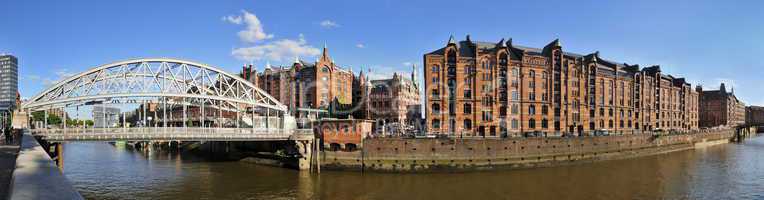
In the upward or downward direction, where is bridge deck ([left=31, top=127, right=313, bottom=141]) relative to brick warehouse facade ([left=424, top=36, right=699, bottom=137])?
downward

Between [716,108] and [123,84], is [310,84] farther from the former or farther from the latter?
[716,108]

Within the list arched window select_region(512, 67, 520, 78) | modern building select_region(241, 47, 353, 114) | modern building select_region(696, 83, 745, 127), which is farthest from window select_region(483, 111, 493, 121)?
modern building select_region(696, 83, 745, 127)

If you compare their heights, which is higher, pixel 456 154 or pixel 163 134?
pixel 163 134

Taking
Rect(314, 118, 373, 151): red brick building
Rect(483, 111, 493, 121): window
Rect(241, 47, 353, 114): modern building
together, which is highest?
Rect(241, 47, 353, 114): modern building

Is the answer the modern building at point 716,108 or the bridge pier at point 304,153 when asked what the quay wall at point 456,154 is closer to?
the bridge pier at point 304,153

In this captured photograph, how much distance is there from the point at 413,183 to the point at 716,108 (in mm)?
167972

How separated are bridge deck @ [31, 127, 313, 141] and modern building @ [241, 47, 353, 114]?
34840 mm

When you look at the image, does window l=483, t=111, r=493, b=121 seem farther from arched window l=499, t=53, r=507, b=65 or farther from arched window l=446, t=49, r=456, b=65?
arched window l=446, t=49, r=456, b=65

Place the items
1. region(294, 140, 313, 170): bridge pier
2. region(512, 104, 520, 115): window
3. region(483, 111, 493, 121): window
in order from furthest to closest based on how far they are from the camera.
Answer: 1. region(512, 104, 520, 115): window
2. region(483, 111, 493, 121): window
3. region(294, 140, 313, 170): bridge pier

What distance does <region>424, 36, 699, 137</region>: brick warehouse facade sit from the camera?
6350 cm

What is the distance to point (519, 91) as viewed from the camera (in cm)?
6769

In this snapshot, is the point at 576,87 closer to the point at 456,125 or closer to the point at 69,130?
the point at 456,125

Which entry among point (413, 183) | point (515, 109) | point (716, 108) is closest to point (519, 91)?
point (515, 109)

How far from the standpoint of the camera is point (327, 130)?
50500mm
